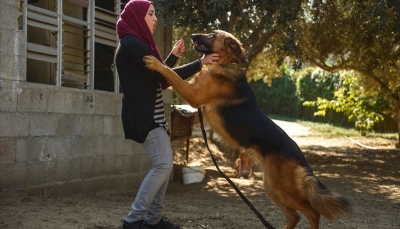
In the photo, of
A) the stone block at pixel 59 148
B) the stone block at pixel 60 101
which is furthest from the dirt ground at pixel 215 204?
the stone block at pixel 60 101

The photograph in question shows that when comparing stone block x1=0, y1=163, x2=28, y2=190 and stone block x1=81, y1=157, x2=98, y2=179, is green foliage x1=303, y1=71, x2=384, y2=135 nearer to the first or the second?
stone block x1=81, y1=157, x2=98, y2=179

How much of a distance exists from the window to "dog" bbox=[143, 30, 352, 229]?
3.24 meters

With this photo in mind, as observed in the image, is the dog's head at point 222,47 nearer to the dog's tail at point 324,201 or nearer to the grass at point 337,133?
the dog's tail at point 324,201

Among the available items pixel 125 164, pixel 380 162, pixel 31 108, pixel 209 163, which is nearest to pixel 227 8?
pixel 125 164

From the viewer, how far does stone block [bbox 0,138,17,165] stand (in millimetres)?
6285

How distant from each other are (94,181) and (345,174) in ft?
18.8

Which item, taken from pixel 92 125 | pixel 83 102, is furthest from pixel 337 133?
pixel 83 102

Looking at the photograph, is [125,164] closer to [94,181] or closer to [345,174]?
[94,181]

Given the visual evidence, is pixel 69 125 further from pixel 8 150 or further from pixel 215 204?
pixel 215 204

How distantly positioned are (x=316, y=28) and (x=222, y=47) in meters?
9.04

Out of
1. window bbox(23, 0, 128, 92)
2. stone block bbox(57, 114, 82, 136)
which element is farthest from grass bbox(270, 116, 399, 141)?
stone block bbox(57, 114, 82, 136)

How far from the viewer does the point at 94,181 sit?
25.4 feet

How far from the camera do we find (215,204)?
7.69 meters

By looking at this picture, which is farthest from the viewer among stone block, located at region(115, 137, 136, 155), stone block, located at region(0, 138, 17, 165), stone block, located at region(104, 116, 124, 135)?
stone block, located at region(115, 137, 136, 155)
